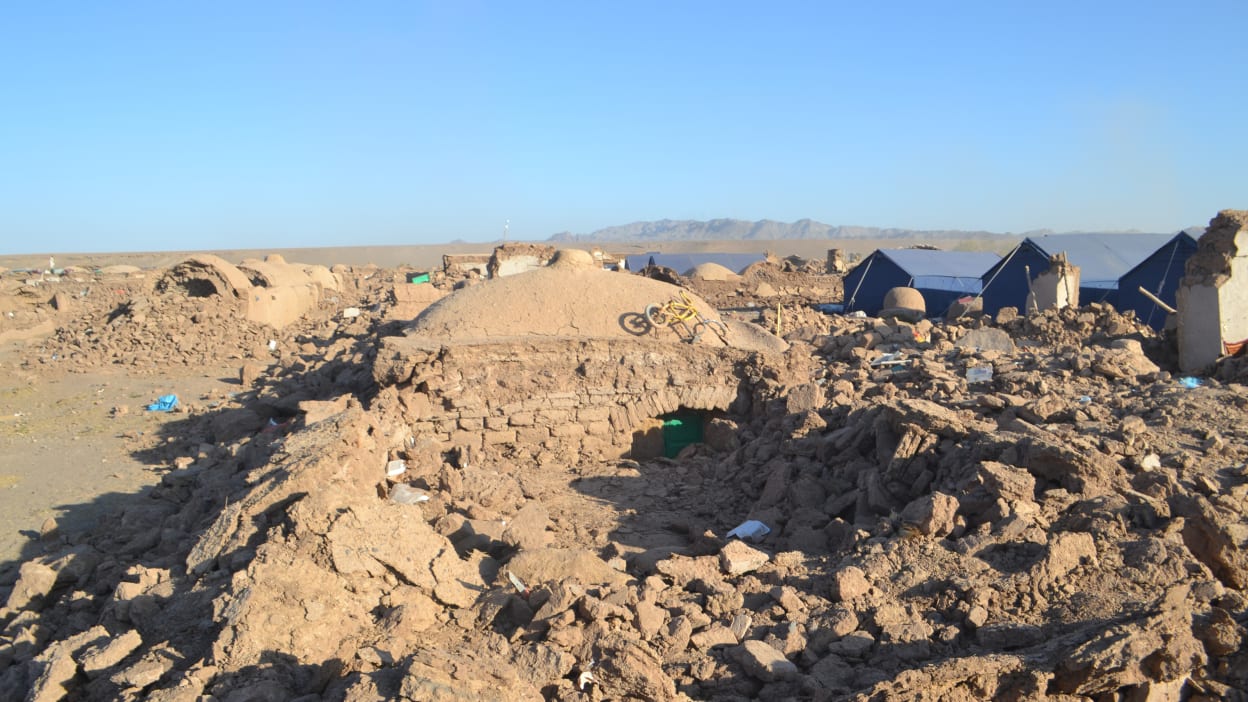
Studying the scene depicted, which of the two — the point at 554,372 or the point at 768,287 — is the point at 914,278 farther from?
the point at 554,372

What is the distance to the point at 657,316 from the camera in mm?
9570

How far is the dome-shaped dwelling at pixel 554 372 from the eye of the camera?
8.82 metres

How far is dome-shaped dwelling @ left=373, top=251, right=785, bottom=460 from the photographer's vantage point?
8.82 m

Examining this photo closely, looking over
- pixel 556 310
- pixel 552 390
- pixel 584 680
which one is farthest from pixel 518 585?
pixel 556 310

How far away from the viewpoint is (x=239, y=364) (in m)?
15.5

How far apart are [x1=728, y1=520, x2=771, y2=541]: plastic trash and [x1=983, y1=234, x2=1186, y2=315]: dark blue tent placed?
12710 millimetres

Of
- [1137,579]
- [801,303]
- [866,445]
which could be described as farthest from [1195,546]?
[801,303]

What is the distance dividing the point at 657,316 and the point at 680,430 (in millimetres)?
1294

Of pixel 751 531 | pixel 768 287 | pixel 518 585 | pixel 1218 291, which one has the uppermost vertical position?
pixel 1218 291

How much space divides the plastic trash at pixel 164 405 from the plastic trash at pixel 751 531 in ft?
30.7

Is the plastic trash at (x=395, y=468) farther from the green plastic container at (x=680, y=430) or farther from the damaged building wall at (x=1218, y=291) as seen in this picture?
the damaged building wall at (x=1218, y=291)

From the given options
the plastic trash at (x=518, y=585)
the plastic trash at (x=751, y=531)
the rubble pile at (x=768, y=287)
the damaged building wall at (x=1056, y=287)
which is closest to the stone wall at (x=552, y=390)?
the plastic trash at (x=751, y=531)

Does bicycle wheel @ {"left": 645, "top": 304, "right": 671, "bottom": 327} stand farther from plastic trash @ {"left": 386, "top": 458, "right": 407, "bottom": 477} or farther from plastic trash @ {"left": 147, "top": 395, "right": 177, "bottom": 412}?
plastic trash @ {"left": 147, "top": 395, "right": 177, "bottom": 412}

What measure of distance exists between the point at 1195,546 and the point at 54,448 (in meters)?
11.5
